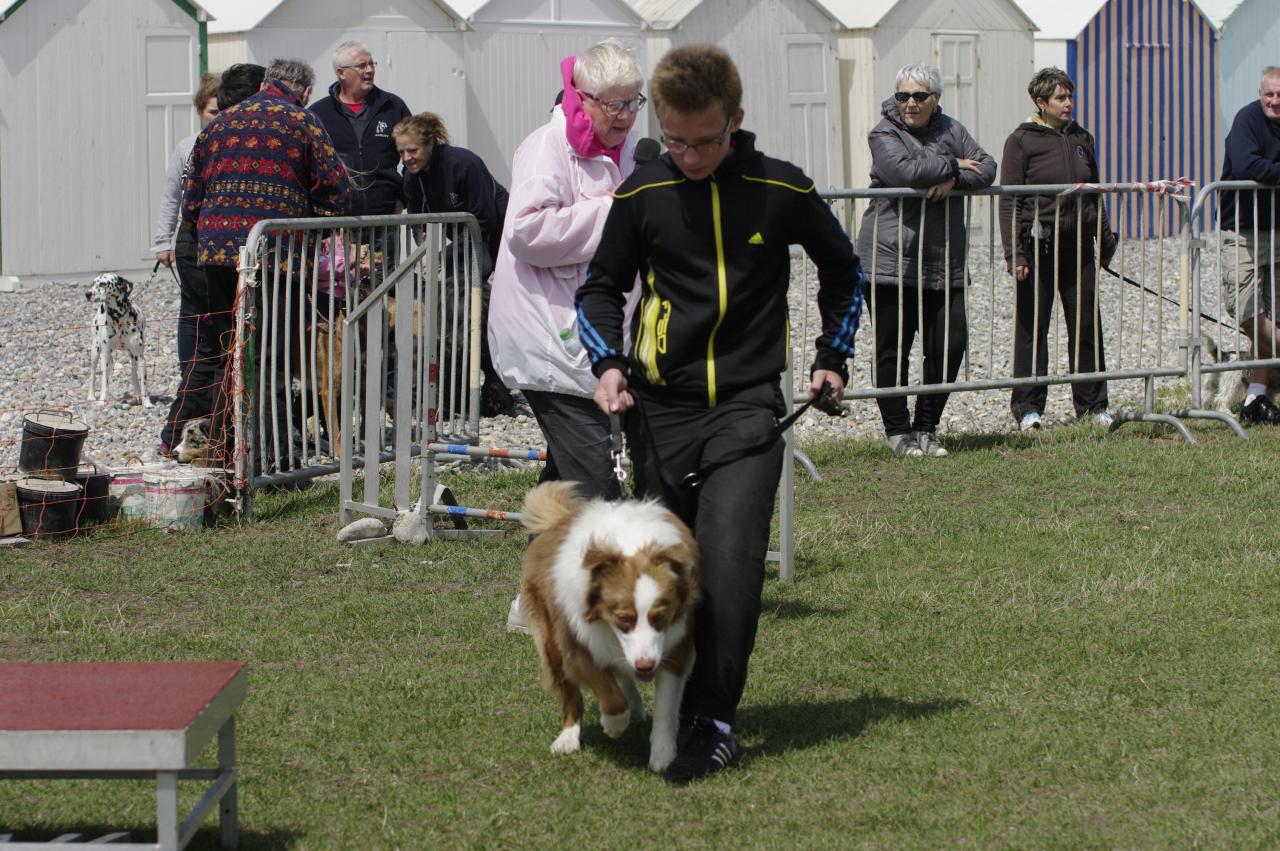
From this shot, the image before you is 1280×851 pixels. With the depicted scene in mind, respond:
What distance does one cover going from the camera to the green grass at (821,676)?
4172 millimetres

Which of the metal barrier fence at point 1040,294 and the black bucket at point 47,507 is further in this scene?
the metal barrier fence at point 1040,294

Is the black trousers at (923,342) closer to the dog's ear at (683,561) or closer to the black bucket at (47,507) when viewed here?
the black bucket at (47,507)

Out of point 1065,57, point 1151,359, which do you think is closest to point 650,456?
point 1151,359

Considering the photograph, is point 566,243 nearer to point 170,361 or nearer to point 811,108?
point 170,361

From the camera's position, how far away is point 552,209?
5316 millimetres

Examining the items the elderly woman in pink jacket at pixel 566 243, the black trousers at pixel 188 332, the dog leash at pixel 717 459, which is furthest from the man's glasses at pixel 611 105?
the black trousers at pixel 188 332

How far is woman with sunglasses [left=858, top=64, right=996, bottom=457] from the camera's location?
9.49m

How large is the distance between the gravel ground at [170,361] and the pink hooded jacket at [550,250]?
4273 millimetres

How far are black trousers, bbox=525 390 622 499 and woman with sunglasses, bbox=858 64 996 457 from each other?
4443mm

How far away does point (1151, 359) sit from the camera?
1398cm

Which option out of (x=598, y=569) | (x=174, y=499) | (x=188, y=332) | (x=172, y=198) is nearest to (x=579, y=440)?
(x=598, y=569)

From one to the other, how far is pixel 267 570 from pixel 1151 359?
29.9 ft

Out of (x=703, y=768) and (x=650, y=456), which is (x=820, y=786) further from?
(x=650, y=456)

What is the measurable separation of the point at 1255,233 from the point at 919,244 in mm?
2584
